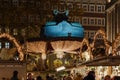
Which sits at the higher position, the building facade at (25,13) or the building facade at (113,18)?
the building facade at (25,13)

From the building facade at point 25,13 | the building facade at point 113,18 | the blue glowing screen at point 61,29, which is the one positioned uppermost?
the blue glowing screen at point 61,29

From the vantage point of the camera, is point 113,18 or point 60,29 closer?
point 60,29

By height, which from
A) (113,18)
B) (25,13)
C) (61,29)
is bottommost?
(113,18)

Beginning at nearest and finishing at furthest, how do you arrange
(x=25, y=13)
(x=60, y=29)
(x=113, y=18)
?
1. (x=60, y=29)
2. (x=25, y=13)
3. (x=113, y=18)

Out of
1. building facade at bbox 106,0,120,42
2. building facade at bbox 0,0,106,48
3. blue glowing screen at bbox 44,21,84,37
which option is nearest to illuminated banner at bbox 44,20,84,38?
blue glowing screen at bbox 44,21,84,37

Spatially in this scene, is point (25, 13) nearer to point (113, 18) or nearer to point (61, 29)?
point (61, 29)

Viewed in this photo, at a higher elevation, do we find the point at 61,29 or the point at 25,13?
the point at 61,29

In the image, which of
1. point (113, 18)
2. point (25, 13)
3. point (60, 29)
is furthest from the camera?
point (113, 18)

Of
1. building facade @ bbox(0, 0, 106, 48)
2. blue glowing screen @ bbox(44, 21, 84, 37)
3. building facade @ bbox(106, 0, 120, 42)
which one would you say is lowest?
building facade @ bbox(106, 0, 120, 42)

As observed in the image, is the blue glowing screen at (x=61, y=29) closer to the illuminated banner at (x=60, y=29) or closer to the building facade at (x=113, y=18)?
the illuminated banner at (x=60, y=29)

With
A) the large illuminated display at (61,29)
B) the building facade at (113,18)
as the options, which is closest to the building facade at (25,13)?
the large illuminated display at (61,29)

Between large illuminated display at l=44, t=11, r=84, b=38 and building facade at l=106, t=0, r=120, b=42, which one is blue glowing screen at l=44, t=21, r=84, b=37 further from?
building facade at l=106, t=0, r=120, b=42

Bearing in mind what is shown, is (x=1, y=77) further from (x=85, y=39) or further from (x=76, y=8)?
(x=76, y=8)

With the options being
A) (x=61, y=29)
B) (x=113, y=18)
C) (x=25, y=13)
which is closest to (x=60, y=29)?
(x=61, y=29)
